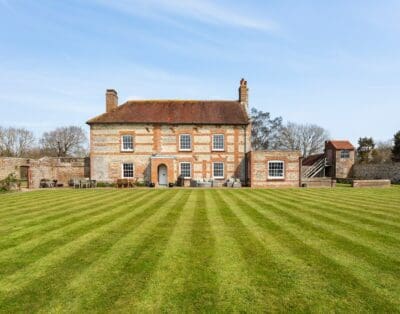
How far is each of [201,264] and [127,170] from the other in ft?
77.1

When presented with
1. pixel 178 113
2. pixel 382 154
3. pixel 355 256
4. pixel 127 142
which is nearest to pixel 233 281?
pixel 355 256

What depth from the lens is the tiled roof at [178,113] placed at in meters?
27.3

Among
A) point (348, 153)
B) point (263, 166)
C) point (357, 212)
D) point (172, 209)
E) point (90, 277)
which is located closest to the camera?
point (90, 277)

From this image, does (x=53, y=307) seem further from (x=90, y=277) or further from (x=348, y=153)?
(x=348, y=153)

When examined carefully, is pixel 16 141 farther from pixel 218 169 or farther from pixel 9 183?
pixel 218 169

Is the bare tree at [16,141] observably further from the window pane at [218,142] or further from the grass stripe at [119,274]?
the grass stripe at [119,274]

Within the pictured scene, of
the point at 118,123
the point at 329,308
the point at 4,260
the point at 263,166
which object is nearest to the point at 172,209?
the point at 4,260

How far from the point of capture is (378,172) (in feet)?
109

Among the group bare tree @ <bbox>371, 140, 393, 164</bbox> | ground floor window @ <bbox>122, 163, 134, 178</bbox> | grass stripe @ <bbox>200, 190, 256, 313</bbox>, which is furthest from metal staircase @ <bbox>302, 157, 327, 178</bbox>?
grass stripe @ <bbox>200, 190, 256, 313</bbox>

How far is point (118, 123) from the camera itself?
2703 centimetres

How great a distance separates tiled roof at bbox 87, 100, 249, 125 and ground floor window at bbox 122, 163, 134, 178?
4.53 meters

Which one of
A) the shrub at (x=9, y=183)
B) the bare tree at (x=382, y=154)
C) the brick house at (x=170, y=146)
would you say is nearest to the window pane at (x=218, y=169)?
the brick house at (x=170, y=146)

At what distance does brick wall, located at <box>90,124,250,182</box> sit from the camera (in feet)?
88.9

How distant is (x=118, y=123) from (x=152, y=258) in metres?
23.7
